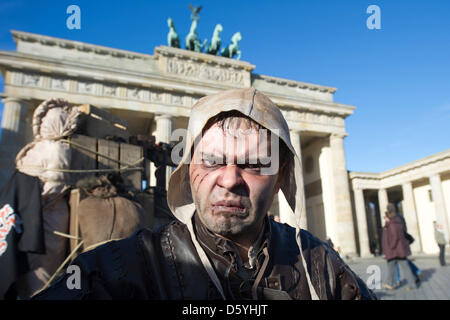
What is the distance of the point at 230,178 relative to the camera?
0.97 m

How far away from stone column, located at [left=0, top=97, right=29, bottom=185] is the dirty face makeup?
673 inches

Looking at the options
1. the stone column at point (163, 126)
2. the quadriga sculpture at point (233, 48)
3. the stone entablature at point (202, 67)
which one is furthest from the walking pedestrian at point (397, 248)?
the quadriga sculpture at point (233, 48)

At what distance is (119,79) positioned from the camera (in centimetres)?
1811

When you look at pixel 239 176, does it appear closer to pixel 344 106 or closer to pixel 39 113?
pixel 39 113

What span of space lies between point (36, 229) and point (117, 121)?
2.11 m

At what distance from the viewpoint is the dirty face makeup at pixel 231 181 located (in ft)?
3.18

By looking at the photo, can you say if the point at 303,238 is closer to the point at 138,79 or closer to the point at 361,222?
the point at 138,79

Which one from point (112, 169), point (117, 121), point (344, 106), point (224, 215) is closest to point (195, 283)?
point (224, 215)

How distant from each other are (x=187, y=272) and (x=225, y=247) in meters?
0.15

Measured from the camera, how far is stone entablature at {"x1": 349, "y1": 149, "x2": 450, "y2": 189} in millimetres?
19594

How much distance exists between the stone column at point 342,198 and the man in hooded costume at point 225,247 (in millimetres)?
22596

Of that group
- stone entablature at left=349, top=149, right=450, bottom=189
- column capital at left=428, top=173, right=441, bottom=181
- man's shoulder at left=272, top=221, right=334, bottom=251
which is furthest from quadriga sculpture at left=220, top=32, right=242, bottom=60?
man's shoulder at left=272, top=221, right=334, bottom=251

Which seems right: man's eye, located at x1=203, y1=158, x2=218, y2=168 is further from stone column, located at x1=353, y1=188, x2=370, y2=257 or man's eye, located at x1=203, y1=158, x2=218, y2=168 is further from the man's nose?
stone column, located at x1=353, y1=188, x2=370, y2=257


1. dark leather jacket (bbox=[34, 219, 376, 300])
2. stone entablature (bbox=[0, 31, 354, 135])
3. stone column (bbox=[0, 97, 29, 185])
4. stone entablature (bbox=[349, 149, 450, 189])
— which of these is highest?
stone entablature (bbox=[0, 31, 354, 135])
